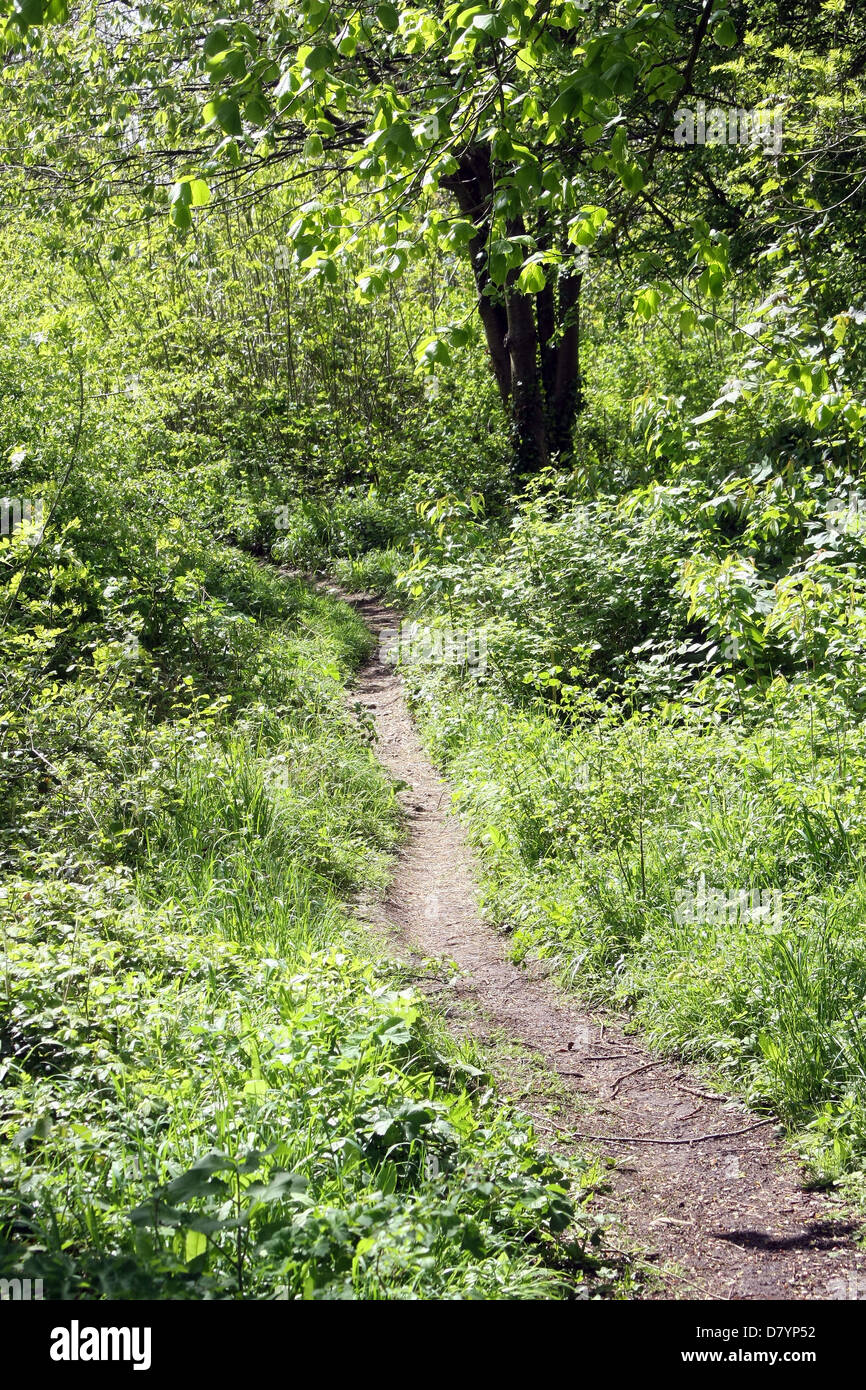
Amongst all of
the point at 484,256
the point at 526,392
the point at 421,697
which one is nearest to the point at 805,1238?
the point at 421,697

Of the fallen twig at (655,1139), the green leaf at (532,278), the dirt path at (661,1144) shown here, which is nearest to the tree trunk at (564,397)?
the dirt path at (661,1144)

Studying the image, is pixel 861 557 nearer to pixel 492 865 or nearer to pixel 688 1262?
pixel 492 865

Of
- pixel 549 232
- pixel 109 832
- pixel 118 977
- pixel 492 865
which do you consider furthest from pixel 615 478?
pixel 118 977

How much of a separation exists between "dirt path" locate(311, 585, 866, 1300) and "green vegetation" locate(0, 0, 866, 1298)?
0.52 ft

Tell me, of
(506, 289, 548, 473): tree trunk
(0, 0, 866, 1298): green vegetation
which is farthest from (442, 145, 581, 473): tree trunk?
(0, 0, 866, 1298): green vegetation

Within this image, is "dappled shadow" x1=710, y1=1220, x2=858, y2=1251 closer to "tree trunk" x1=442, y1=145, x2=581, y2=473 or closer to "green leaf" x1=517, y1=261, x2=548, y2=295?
"green leaf" x1=517, y1=261, x2=548, y2=295

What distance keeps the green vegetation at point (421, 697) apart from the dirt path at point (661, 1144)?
0.52 feet

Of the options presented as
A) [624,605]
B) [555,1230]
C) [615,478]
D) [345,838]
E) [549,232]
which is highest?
[549,232]

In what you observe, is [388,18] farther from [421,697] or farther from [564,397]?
[564,397]

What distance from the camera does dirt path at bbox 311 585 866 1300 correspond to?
291 cm

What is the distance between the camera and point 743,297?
10641 mm

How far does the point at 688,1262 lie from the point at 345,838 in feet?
11.4

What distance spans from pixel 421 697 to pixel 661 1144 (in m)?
5.81

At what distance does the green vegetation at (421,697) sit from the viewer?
2.81m
